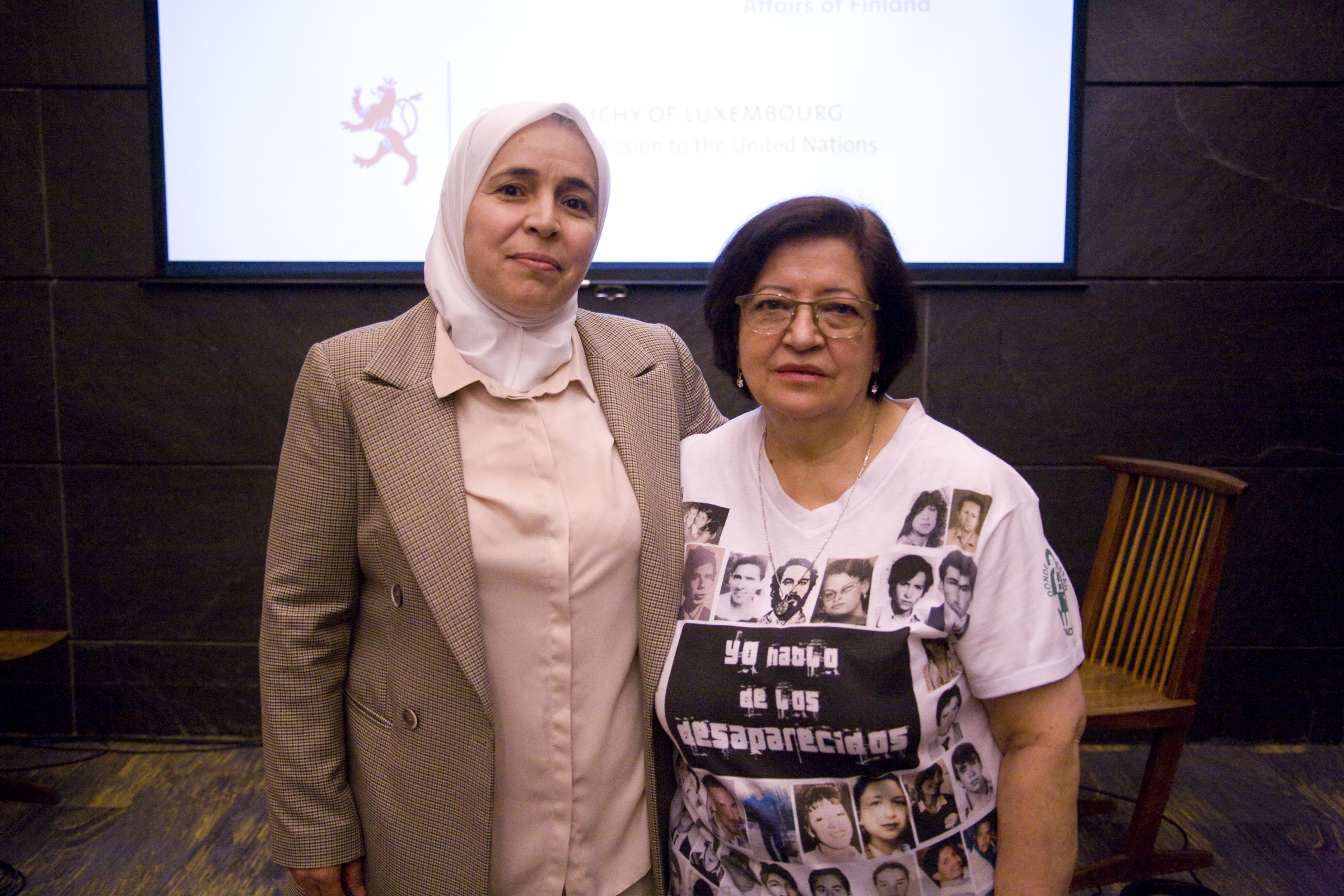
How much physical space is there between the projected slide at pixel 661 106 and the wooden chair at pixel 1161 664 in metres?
0.93

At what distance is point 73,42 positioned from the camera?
8.46 ft

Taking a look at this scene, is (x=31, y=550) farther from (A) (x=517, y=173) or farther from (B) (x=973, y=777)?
(B) (x=973, y=777)

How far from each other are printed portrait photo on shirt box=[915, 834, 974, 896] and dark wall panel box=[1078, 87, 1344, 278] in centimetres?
215

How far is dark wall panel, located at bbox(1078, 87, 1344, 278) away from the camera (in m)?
2.57

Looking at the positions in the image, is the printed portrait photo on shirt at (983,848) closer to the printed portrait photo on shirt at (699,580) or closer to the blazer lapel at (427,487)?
the printed portrait photo on shirt at (699,580)

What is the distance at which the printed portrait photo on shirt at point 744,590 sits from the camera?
1.07 m

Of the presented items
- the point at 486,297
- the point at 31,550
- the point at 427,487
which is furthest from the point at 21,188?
the point at 427,487

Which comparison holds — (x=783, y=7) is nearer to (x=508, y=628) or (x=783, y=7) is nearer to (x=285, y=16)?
(x=285, y=16)

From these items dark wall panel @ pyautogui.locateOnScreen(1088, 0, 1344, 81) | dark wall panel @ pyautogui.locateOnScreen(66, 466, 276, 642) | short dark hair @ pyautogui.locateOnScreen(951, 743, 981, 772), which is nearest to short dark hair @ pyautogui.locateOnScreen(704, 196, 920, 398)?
short dark hair @ pyautogui.locateOnScreen(951, 743, 981, 772)

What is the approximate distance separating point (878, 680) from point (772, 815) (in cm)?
22

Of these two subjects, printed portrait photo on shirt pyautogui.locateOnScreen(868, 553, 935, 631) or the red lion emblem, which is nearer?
printed portrait photo on shirt pyautogui.locateOnScreen(868, 553, 935, 631)

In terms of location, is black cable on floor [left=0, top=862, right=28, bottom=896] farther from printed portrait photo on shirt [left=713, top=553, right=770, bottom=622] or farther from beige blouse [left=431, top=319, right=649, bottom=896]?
printed portrait photo on shirt [left=713, top=553, right=770, bottom=622]

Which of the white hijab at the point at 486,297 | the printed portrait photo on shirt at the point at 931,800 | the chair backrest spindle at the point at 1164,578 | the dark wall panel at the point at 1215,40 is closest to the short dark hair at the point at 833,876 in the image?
the printed portrait photo on shirt at the point at 931,800

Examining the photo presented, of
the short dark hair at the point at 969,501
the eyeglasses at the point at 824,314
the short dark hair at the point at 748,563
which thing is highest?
the eyeglasses at the point at 824,314
